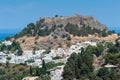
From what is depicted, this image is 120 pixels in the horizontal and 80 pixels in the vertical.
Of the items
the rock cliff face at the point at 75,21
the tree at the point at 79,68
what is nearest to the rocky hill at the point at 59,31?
the rock cliff face at the point at 75,21

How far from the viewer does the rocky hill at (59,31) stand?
137m

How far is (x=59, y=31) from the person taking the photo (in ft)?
466

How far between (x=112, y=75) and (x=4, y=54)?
67.8 metres

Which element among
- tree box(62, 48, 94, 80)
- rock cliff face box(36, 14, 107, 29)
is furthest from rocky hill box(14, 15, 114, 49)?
tree box(62, 48, 94, 80)

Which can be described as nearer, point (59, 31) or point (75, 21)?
point (59, 31)

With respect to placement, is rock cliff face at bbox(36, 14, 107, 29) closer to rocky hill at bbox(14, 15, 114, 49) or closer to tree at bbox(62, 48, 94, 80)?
rocky hill at bbox(14, 15, 114, 49)

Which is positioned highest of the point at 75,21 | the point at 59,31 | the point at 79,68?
the point at 75,21

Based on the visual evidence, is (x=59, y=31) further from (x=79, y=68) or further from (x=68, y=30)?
(x=79, y=68)

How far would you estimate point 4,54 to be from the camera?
130 m

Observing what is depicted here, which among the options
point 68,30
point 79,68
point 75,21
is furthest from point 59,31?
point 79,68

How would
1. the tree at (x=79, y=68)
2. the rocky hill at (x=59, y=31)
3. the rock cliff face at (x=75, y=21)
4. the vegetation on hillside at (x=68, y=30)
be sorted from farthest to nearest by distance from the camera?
the rock cliff face at (x=75, y=21)
the vegetation on hillside at (x=68, y=30)
the rocky hill at (x=59, y=31)
the tree at (x=79, y=68)

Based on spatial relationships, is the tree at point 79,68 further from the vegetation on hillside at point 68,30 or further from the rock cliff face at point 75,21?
the rock cliff face at point 75,21

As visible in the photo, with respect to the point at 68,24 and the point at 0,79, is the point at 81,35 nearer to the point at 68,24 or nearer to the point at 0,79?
the point at 68,24

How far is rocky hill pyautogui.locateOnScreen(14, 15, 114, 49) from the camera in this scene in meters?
137
